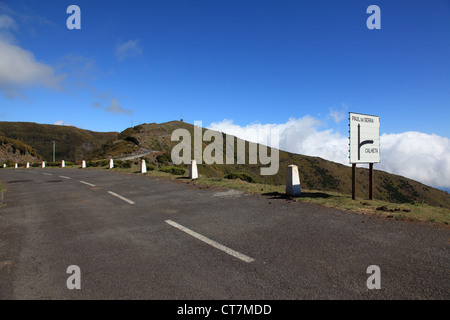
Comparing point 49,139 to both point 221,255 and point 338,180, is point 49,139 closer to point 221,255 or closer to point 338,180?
point 338,180

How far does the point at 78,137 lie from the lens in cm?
18862

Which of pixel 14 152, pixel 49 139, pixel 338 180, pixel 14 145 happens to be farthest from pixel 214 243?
pixel 49 139

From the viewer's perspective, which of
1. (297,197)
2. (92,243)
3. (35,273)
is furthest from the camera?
(297,197)

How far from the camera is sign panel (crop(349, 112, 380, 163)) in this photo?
25.1 ft

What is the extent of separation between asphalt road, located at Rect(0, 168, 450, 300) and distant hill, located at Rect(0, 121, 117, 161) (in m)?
170

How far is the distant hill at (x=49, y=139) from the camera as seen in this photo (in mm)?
159125

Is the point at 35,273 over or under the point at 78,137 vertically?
under

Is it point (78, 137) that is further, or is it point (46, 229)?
point (78, 137)

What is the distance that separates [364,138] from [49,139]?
20788 cm

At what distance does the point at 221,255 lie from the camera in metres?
3.61
